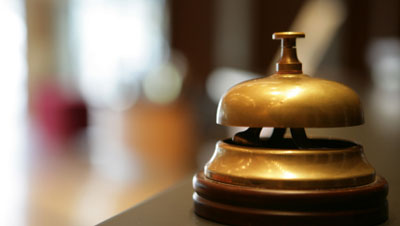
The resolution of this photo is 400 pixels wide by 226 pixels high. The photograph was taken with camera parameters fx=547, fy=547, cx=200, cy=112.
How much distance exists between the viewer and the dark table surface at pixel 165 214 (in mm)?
567

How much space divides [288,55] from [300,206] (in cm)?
19

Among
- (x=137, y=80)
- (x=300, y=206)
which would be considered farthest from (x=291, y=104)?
(x=137, y=80)

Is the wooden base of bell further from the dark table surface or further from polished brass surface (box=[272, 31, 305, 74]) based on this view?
polished brass surface (box=[272, 31, 305, 74])

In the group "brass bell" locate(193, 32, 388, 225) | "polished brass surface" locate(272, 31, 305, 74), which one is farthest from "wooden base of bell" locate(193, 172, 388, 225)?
"polished brass surface" locate(272, 31, 305, 74)

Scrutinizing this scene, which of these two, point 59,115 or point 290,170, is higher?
point 290,170

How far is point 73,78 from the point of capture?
23.3 ft

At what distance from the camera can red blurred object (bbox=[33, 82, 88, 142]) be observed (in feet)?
18.7

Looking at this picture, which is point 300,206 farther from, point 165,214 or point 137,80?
point 137,80

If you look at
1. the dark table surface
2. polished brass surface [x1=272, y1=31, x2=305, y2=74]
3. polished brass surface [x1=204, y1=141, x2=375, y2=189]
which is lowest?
the dark table surface

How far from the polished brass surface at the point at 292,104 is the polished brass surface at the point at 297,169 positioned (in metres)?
0.03

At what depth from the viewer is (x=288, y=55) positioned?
63cm

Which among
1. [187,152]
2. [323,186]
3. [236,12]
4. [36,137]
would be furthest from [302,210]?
[36,137]

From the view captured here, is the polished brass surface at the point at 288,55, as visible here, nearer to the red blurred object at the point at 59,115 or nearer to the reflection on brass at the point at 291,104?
the reflection on brass at the point at 291,104

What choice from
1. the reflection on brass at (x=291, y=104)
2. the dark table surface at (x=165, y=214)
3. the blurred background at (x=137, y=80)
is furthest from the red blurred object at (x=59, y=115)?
the reflection on brass at (x=291, y=104)
